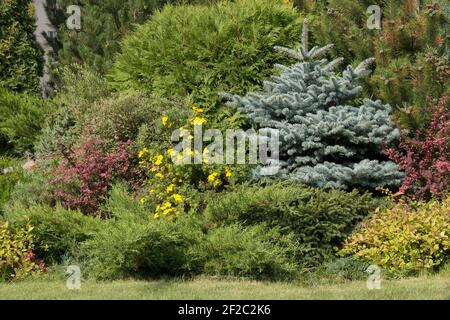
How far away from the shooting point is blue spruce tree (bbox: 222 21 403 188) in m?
8.30

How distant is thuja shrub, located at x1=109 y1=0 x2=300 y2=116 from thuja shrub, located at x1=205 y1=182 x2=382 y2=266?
2298mm

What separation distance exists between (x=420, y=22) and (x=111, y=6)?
286 inches

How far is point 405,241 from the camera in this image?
23.8 feet

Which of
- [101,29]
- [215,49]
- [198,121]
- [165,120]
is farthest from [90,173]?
[101,29]

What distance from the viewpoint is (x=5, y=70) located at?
526 inches

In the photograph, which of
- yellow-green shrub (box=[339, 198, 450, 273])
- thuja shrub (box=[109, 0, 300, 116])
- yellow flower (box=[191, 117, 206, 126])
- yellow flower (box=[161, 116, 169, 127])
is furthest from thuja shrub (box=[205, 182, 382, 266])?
thuja shrub (box=[109, 0, 300, 116])

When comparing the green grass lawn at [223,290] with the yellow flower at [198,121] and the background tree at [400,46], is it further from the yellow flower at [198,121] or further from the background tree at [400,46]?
the background tree at [400,46]

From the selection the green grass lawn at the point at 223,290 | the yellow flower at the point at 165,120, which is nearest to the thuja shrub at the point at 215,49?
the yellow flower at the point at 165,120

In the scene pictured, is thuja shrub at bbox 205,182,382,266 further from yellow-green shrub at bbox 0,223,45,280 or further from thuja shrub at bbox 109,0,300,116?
thuja shrub at bbox 109,0,300,116

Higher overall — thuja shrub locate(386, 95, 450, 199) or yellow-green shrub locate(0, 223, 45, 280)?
thuja shrub locate(386, 95, 450, 199)

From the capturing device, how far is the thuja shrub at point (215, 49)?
959 cm

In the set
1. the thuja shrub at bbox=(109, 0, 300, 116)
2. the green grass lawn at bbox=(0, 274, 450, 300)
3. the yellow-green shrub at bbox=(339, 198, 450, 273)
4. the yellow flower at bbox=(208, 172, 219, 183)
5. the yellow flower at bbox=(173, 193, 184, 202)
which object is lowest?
the green grass lawn at bbox=(0, 274, 450, 300)

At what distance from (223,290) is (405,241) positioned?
1.99 metres

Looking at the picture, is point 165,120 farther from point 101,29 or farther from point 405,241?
point 101,29
